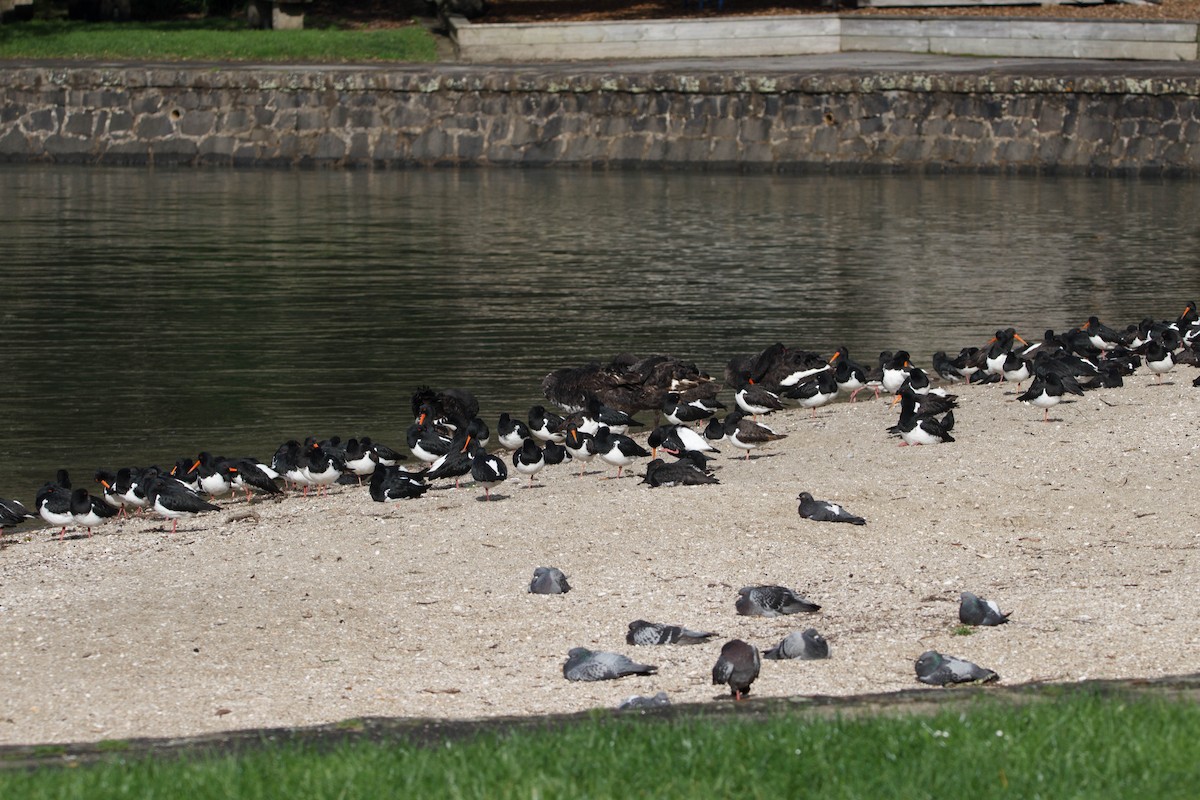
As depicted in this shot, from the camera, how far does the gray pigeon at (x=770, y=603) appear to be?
34.8 feet

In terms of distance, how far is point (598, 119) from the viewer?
1656 inches

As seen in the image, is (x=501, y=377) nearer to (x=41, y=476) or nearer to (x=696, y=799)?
(x=41, y=476)

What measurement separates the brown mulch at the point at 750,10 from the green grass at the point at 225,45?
11.8 feet

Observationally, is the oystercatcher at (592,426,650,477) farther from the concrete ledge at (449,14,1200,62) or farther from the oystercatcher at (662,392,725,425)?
the concrete ledge at (449,14,1200,62)

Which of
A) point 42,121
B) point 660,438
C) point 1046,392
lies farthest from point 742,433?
point 42,121

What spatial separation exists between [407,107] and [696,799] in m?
37.3

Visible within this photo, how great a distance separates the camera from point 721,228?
→ 32938 mm

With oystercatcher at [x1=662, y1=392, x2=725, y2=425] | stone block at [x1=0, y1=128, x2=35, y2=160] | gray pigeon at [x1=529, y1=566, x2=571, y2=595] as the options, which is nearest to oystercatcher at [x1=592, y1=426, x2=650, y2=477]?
oystercatcher at [x1=662, y1=392, x2=725, y2=425]

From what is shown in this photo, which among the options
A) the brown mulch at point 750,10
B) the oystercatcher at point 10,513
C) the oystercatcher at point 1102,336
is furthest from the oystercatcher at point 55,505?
the brown mulch at point 750,10

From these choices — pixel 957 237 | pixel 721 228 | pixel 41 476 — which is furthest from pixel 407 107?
pixel 41 476

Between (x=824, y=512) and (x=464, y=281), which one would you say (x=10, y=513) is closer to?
(x=824, y=512)

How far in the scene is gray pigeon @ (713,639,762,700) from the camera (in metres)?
8.80

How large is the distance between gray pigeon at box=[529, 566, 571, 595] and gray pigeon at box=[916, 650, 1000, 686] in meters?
2.69

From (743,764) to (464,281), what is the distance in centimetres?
2079
